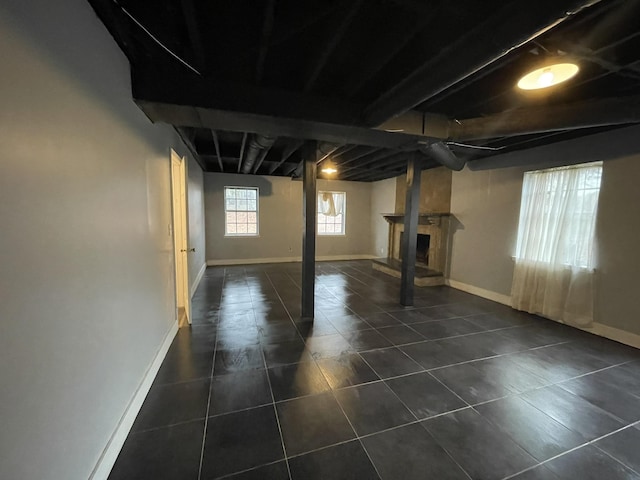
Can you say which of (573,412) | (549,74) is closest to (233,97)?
(549,74)

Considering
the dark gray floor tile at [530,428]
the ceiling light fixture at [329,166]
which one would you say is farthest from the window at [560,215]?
the ceiling light fixture at [329,166]

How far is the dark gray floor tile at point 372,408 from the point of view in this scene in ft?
5.58

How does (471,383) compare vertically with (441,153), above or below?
below

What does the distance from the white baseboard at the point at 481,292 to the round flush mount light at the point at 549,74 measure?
133 inches

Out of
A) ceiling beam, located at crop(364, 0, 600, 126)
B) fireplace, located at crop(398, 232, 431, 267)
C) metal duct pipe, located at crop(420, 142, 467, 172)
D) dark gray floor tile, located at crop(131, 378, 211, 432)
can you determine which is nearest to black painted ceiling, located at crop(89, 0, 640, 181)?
ceiling beam, located at crop(364, 0, 600, 126)

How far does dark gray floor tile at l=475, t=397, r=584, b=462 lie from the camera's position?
5.09ft

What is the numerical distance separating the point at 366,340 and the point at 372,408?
102cm

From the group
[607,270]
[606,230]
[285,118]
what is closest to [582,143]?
[606,230]

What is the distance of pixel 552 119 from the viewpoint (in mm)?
2422

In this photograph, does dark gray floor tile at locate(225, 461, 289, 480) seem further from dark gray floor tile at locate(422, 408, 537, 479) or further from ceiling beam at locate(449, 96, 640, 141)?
ceiling beam at locate(449, 96, 640, 141)

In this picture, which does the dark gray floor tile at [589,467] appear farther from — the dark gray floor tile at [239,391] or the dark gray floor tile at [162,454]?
the dark gray floor tile at [162,454]

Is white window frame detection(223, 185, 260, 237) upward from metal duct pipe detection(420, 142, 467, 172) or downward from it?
downward

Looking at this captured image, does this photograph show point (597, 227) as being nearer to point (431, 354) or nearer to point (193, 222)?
point (431, 354)

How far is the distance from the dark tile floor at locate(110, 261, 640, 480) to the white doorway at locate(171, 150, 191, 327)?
26 cm
